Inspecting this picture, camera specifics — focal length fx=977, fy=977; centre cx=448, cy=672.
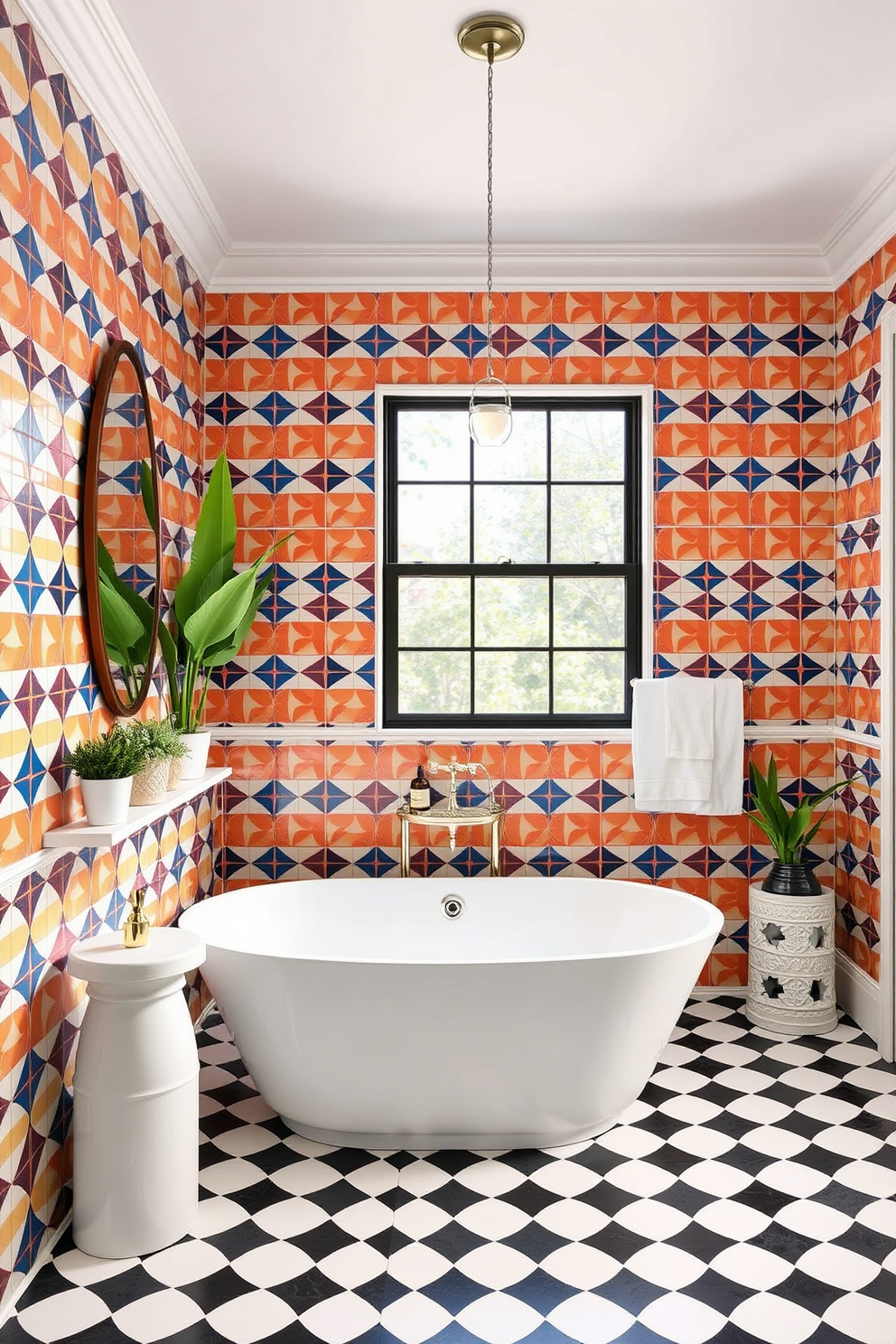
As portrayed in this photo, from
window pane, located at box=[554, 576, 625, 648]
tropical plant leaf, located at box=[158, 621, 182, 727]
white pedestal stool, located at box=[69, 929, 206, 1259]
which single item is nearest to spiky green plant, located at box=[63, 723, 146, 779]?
white pedestal stool, located at box=[69, 929, 206, 1259]

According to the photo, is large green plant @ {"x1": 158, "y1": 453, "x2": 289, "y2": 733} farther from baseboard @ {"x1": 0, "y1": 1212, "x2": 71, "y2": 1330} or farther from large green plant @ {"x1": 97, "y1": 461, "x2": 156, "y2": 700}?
baseboard @ {"x1": 0, "y1": 1212, "x2": 71, "y2": 1330}

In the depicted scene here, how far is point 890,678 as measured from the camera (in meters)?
3.12

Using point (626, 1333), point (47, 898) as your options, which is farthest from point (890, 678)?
point (47, 898)

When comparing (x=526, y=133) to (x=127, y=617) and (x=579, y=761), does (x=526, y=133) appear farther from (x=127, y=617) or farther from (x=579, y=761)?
(x=579, y=761)

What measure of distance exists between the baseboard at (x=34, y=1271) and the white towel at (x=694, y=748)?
2.19 meters

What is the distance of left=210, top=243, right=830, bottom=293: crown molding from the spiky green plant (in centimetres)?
202

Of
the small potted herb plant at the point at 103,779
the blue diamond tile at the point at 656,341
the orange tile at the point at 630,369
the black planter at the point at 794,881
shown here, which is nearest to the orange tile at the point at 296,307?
the orange tile at the point at 630,369

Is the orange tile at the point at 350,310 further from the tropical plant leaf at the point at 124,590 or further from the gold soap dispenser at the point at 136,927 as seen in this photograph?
the gold soap dispenser at the point at 136,927

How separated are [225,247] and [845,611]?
8.37 feet

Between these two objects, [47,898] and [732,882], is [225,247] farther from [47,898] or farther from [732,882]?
[732,882]

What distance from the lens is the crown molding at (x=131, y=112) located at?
2.08m

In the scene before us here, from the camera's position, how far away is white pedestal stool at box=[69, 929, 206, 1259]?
6.78 ft

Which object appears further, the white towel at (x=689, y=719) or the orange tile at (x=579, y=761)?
the orange tile at (x=579, y=761)

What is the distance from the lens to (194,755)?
9.62 feet
